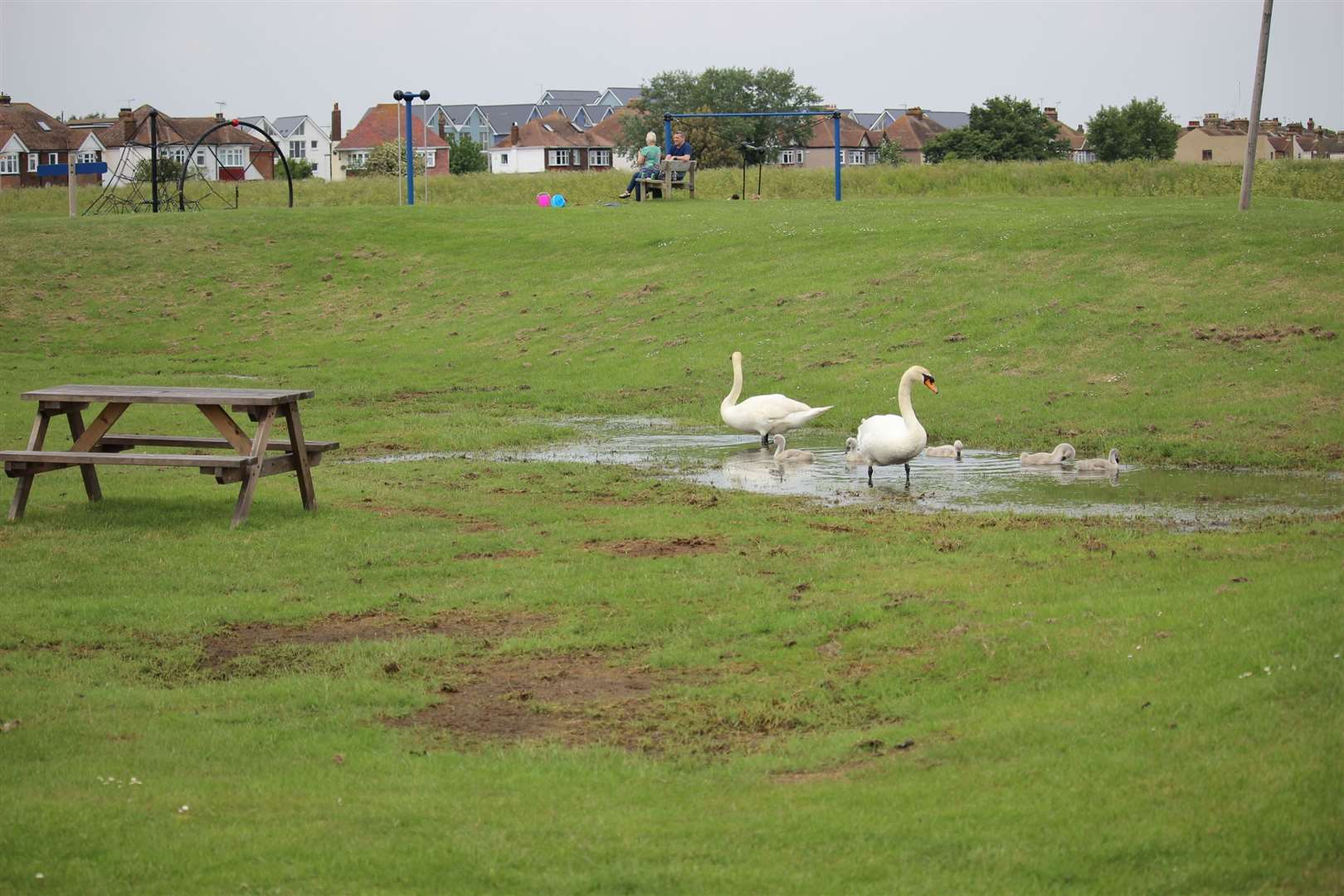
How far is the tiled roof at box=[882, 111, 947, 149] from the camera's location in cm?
15188

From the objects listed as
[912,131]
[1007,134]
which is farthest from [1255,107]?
[912,131]

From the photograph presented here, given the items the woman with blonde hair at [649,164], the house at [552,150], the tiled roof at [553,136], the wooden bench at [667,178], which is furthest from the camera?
the tiled roof at [553,136]

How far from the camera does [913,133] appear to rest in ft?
508

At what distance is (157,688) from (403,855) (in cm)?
364

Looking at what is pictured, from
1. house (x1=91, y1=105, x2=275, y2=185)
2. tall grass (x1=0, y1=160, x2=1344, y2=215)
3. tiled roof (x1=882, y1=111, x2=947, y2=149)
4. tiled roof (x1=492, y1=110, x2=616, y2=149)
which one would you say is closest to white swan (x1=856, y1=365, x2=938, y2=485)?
tall grass (x1=0, y1=160, x2=1344, y2=215)

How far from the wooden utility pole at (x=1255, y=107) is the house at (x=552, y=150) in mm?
135036

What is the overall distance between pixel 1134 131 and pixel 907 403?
4755 inches

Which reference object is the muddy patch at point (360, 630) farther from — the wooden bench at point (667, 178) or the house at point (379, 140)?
the house at point (379, 140)

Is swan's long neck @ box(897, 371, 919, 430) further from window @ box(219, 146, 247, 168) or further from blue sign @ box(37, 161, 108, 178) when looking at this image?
window @ box(219, 146, 247, 168)

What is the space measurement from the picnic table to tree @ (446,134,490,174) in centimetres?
13106

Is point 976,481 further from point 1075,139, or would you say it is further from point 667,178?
point 1075,139

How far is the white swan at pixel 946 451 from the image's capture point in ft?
61.6

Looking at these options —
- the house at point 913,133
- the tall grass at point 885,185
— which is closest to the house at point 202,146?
the tall grass at point 885,185

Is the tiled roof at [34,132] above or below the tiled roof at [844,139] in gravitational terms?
below
